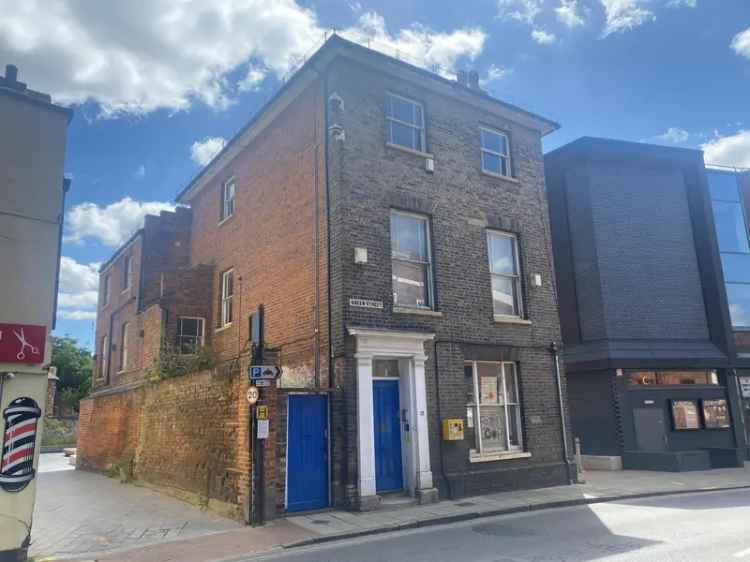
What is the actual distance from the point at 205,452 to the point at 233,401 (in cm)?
176

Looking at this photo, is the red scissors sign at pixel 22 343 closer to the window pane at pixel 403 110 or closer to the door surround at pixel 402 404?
the door surround at pixel 402 404

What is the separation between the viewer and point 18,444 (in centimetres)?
773

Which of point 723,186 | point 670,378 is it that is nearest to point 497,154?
point 670,378

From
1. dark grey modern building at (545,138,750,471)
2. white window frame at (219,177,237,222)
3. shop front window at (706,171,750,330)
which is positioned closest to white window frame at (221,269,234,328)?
white window frame at (219,177,237,222)

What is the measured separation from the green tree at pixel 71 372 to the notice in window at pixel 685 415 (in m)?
47.0

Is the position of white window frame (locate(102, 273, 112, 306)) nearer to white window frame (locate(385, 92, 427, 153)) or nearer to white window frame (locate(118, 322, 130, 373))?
white window frame (locate(118, 322, 130, 373))

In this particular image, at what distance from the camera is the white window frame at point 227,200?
1753 centimetres

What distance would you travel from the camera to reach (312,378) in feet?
40.1

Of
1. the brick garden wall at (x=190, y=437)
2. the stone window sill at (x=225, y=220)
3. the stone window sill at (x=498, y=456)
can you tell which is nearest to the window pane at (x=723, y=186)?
the stone window sill at (x=498, y=456)

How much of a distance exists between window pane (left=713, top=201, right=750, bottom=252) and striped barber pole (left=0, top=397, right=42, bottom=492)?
23.1 m

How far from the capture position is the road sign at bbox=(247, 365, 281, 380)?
1011 centimetres

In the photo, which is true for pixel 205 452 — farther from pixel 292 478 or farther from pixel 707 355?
pixel 707 355

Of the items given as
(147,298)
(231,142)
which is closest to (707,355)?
(231,142)

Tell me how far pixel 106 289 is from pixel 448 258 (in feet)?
57.8
